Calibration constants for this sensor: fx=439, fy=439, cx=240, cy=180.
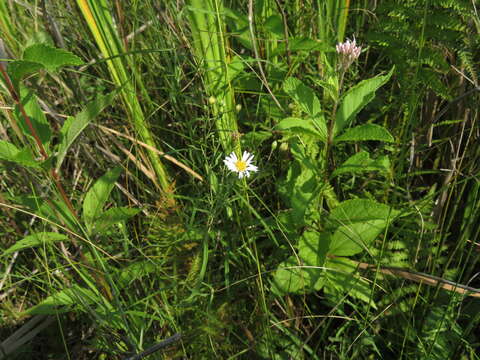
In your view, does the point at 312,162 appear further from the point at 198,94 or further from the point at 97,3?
the point at 97,3

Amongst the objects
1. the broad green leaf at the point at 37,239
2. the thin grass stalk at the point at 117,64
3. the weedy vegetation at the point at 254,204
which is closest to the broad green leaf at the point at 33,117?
the weedy vegetation at the point at 254,204

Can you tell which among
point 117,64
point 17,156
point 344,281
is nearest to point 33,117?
point 17,156

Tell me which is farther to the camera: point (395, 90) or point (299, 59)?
point (395, 90)

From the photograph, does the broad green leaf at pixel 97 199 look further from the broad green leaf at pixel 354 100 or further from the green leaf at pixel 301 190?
the broad green leaf at pixel 354 100

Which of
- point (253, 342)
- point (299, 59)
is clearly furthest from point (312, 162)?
point (253, 342)

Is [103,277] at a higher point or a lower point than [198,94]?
lower

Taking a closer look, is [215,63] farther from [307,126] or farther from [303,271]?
[303,271]

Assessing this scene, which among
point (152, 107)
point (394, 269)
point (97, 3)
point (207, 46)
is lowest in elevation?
point (394, 269)

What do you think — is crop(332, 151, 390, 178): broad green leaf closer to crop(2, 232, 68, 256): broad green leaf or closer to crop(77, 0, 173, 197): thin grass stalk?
crop(77, 0, 173, 197): thin grass stalk
